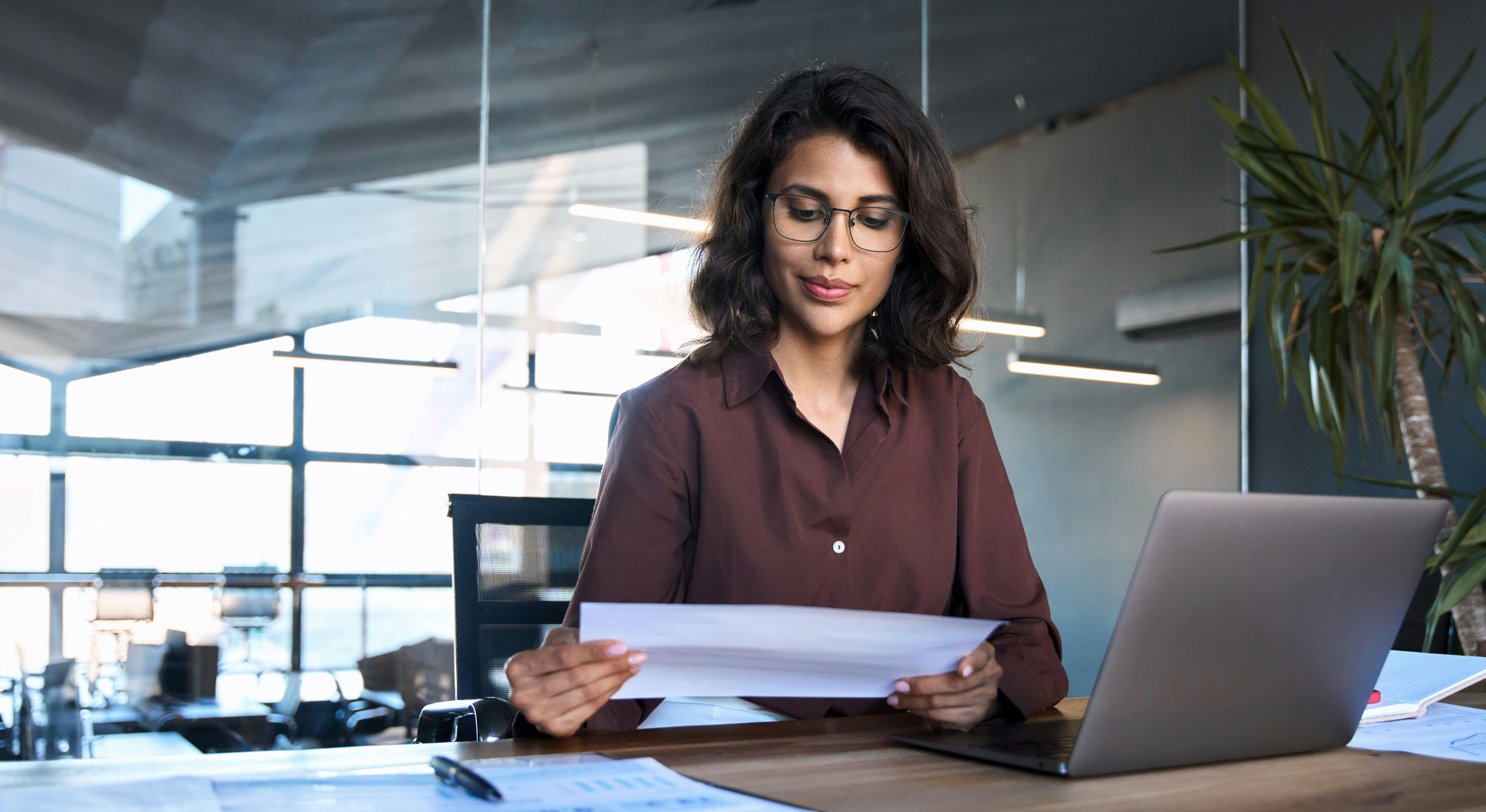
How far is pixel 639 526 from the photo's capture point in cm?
143

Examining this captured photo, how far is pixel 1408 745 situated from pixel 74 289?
3230 millimetres

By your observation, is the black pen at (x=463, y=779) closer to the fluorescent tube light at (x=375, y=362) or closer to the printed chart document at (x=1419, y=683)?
the printed chart document at (x=1419, y=683)

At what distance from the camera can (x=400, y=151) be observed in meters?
3.46

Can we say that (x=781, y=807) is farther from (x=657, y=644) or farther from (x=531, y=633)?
(x=531, y=633)

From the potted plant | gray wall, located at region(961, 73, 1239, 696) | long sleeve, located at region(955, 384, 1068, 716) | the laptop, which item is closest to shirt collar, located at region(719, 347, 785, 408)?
long sleeve, located at region(955, 384, 1068, 716)

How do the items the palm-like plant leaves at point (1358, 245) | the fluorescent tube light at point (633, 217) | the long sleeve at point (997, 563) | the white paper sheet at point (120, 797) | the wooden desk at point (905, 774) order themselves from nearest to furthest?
the white paper sheet at point (120, 797) < the wooden desk at point (905, 774) < the long sleeve at point (997, 563) < the palm-like plant leaves at point (1358, 245) < the fluorescent tube light at point (633, 217)

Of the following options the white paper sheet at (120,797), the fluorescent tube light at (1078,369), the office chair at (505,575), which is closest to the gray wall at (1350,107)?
the fluorescent tube light at (1078,369)

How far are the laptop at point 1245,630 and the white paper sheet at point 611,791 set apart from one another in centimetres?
27

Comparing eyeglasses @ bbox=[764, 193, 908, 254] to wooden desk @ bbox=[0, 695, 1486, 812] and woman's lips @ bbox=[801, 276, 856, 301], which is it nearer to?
woman's lips @ bbox=[801, 276, 856, 301]

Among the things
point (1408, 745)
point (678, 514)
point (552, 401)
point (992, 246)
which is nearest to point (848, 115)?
point (678, 514)

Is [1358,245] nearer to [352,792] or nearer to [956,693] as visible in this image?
[956,693]

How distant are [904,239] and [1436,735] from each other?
0.93 meters

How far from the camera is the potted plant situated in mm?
3211

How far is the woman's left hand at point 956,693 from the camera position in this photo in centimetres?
111
